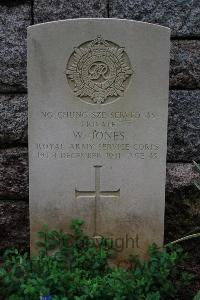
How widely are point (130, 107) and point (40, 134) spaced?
1.70 ft

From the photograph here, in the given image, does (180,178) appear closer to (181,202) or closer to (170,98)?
(181,202)

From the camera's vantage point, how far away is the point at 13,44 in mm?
3236

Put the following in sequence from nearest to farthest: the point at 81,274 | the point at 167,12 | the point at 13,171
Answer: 1. the point at 81,274
2. the point at 167,12
3. the point at 13,171

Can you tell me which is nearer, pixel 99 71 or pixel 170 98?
pixel 99 71

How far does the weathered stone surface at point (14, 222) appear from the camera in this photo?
11.1 ft

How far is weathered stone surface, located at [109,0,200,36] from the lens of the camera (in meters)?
3.22

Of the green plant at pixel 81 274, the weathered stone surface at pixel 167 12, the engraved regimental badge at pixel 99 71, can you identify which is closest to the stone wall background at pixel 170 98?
the weathered stone surface at pixel 167 12

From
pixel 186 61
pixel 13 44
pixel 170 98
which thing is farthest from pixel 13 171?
pixel 186 61

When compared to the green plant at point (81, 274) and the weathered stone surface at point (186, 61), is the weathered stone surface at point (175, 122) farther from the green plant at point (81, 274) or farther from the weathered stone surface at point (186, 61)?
the green plant at point (81, 274)

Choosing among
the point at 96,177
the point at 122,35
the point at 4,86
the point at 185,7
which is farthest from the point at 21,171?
the point at 185,7

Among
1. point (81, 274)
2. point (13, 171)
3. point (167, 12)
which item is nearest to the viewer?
point (81, 274)

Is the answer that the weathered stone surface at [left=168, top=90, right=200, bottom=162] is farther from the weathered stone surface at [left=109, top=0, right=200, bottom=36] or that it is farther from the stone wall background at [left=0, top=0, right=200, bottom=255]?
the weathered stone surface at [left=109, top=0, right=200, bottom=36]

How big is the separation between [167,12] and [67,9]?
0.67 meters

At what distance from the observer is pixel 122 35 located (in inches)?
101
